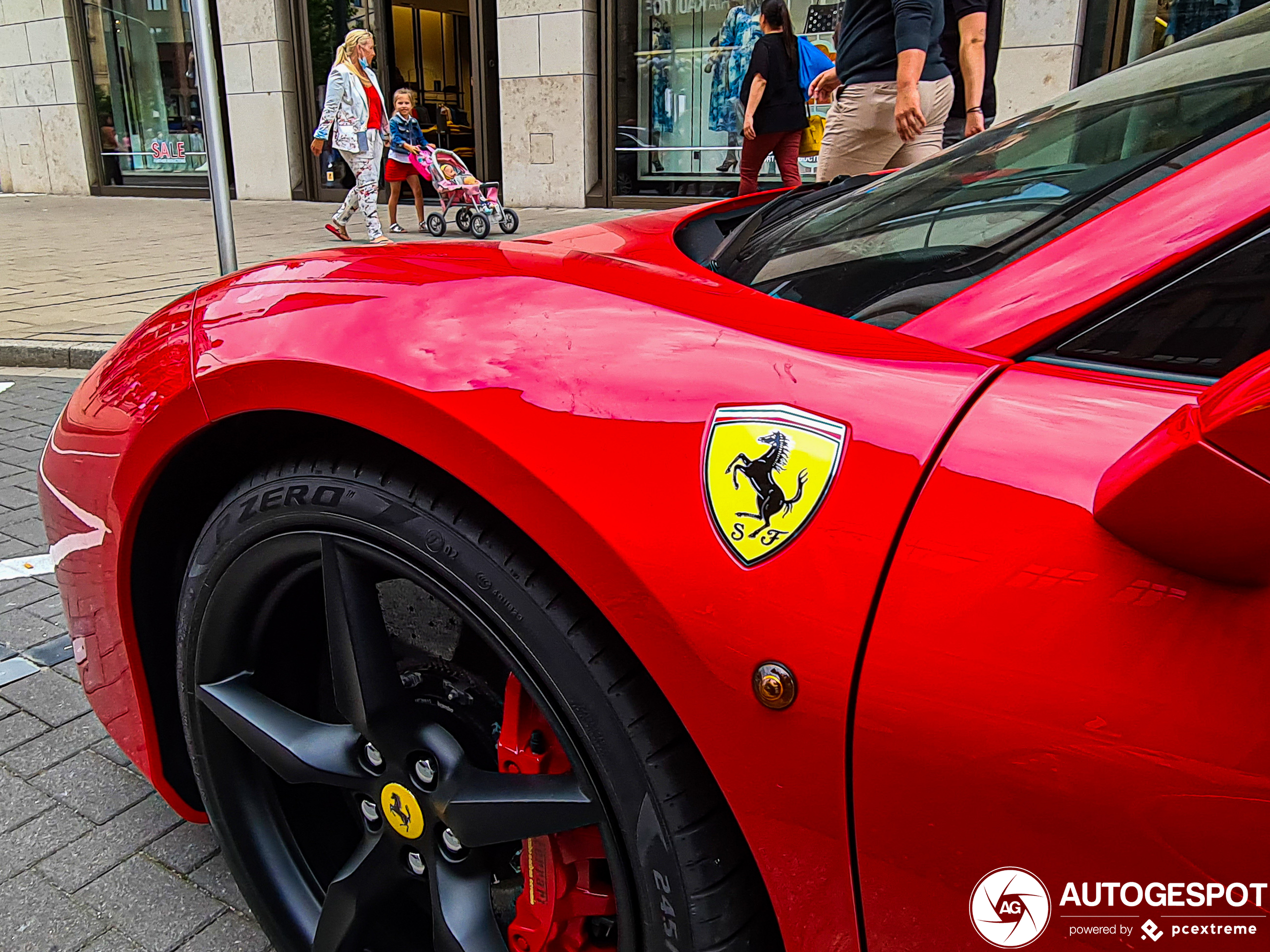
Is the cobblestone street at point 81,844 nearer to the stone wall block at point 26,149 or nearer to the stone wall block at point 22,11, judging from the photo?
the stone wall block at point 26,149

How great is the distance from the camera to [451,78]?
45.5 ft

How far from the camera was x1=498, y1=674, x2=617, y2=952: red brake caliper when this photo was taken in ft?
4.18

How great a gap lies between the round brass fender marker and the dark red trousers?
662 centimetres

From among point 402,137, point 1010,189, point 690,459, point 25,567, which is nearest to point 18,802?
point 25,567

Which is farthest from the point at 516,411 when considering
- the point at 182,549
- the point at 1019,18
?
the point at 1019,18

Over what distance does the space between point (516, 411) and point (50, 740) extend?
175 centimetres

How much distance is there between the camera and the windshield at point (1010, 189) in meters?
1.13

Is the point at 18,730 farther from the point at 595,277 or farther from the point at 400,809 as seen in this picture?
the point at 595,277

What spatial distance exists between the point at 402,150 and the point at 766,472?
9.99 meters

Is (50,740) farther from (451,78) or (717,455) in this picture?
(451,78)

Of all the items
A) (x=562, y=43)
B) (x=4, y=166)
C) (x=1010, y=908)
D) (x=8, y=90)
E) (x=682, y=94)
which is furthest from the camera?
(x=4, y=166)

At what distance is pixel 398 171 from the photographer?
1023cm

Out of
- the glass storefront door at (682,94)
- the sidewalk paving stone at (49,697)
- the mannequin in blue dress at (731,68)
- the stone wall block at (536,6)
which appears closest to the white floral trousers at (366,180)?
the stone wall block at (536,6)

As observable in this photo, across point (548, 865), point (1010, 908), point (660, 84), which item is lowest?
point (548, 865)
